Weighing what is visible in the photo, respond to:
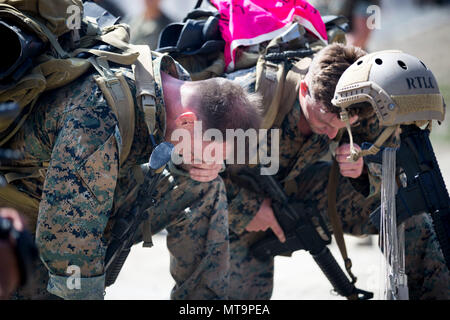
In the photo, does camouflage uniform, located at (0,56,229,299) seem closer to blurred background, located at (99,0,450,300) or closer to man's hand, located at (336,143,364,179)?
man's hand, located at (336,143,364,179)

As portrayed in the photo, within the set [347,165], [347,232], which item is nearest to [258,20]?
[347,165]

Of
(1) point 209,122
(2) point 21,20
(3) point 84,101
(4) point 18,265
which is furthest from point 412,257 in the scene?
(4) point 18,265

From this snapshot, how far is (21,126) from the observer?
3.41 metres

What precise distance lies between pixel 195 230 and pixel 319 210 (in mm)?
942

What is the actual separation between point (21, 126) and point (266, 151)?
1.54 m

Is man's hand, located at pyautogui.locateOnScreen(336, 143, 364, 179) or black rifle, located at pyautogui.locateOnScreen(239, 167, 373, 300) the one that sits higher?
man's hand, located at pyautogui.locateOnScreen(336, 143, 364, 179)

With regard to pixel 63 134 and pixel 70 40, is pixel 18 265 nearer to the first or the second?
pixel 63 134

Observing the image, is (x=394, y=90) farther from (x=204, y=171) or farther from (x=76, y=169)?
(x=76, y=169)

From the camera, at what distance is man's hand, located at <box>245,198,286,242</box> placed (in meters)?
4.60

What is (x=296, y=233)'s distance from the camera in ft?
15.1

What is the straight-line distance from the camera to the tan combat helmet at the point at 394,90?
3543 millimetres

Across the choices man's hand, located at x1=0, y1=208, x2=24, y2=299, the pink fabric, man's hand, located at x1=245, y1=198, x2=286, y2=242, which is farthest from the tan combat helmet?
man's hand, located at x1=0, y1=208, x2=24, y2=299

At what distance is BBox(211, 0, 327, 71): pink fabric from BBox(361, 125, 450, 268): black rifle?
1.10m

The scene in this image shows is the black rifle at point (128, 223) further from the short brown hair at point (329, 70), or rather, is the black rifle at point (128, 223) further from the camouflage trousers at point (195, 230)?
the short brown hair at point (329, 70)
